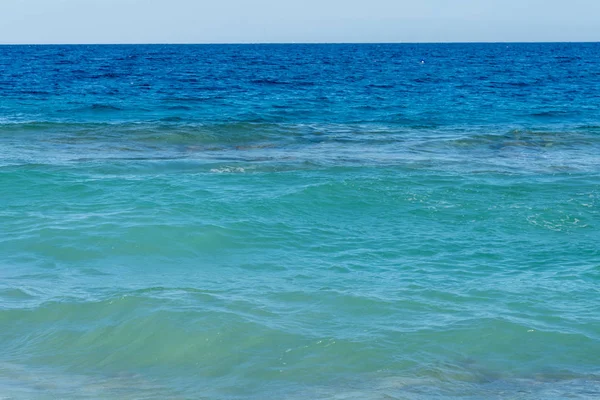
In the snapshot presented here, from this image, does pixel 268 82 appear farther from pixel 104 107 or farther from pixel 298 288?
pixel 298 288

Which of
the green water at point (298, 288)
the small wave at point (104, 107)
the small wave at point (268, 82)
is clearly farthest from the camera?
the small wave at point (268, 82)

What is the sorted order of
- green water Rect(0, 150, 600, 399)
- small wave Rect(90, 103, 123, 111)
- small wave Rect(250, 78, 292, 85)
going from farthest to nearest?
small wave Rect(250, 78, 292, 85)
small wave Rect(90, 103, 123, 111)
green water Rect(0, 150, 600, 399)

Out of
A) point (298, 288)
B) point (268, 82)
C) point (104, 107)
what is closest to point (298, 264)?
point (298, 288)

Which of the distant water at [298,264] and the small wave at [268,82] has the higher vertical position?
the small wave at [268,82]

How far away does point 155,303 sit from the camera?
28.9 feet

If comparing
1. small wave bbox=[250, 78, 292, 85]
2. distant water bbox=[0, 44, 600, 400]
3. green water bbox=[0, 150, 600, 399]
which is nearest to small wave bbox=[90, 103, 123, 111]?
distant water bbox=[0, 44, 600, 400]

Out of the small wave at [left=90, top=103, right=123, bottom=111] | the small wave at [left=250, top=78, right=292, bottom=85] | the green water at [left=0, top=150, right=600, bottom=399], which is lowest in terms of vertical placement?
the green water at [left=0, top=150, right=600, bottom=399]

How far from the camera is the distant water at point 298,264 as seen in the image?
7234mm

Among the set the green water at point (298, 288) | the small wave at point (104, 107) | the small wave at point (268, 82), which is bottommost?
the green water at point (298, 288)

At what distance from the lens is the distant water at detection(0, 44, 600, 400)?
7234 millimetres

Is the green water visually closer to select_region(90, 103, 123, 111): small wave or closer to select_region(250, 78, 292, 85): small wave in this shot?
select_region(90, 103, 123, 111): small wave

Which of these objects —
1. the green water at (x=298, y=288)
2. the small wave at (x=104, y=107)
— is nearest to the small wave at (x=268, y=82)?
the small wave at (x=104, y=107)

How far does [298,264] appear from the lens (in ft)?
33.7

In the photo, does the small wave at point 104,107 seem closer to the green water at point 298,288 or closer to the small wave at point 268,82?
the green water at point 298,288
